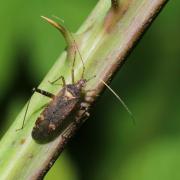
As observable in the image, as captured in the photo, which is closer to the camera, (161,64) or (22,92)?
(22,92)

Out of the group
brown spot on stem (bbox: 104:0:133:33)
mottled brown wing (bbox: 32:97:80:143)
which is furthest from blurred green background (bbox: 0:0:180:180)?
brown spot on stem (bbox: 104:0:133:33)

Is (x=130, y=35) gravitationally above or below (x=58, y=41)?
above

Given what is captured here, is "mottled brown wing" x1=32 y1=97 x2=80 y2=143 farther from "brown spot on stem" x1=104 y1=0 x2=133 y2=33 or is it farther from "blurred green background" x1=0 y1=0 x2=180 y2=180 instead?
"brown spot on stem" x1=104 y1=0 x2=133 y2=33

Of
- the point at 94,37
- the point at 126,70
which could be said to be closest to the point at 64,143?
the point at 94,37

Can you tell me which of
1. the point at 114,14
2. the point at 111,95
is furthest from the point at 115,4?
the point at 111,95

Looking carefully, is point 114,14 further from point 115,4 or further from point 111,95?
point 111,95

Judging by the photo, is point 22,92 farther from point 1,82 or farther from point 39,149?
point 39,149

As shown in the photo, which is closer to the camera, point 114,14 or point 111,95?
point 114,14

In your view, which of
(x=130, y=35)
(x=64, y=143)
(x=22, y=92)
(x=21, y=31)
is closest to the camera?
(x=130, y=35)
